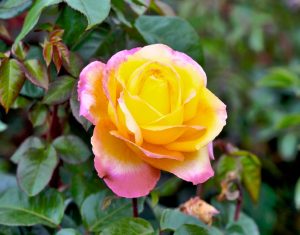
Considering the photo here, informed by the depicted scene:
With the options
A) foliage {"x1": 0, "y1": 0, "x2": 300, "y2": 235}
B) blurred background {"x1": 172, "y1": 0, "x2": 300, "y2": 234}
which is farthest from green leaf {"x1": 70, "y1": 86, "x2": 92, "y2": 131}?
blurred background {"x1": 172, "y1": 0, "x2": 300, "y2": 234}

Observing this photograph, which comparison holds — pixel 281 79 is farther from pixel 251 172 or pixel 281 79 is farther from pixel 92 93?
pixel 92 93

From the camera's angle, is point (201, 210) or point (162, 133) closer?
point (162, 133)

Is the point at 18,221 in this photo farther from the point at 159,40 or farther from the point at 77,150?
the point at 159,40

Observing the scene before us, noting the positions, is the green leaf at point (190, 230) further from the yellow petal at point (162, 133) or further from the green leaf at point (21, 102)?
the green leaf at point (21, 102)

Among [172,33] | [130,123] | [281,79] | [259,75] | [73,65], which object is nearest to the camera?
[130,123]

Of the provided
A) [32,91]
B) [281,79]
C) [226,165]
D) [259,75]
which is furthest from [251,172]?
[259,75]

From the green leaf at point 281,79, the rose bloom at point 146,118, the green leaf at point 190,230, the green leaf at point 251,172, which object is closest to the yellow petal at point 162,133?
the rose bloom at point 146,118

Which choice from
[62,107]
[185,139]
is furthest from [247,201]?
[185,139]

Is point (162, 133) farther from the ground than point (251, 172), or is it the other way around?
point (162, 133)

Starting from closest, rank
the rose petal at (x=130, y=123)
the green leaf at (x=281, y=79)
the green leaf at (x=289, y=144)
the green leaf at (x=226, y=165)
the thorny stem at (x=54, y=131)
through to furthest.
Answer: the rose petal at (x=130, y=123) < the thorny stem at (x=54, y=131) < the green leaf at (x=226, y=165) < the green leaf at (x=281, y=79) < the green leaf at (x=289, y=144)
